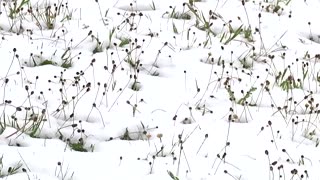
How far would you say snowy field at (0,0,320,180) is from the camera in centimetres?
508

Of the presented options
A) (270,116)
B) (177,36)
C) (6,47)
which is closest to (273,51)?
(177,36)

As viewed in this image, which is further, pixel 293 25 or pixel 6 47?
pixel 293 25

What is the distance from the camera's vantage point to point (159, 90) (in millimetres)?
6352

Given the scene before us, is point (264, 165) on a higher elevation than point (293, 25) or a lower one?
lower

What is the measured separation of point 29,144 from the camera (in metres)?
5.14

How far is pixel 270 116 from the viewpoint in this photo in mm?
6031

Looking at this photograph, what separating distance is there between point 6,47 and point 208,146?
2809mm

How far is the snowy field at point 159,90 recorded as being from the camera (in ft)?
16.7

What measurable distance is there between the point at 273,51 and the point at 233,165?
2813 mm

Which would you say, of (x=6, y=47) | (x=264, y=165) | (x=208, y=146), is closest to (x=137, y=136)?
(x=208, y=146)

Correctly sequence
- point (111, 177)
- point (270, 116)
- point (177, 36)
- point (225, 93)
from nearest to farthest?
point (111, 177) < point (270, 116) < point (225, 93) < point (177, 36)

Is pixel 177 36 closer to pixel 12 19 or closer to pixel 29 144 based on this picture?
pixel 12 19

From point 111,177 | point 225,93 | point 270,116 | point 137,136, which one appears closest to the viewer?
point 111,177

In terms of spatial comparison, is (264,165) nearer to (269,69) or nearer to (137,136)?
(137,136)
